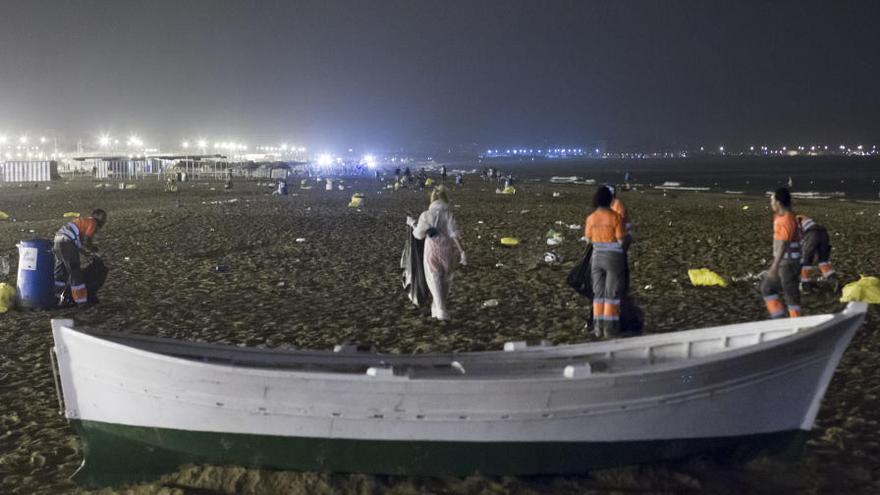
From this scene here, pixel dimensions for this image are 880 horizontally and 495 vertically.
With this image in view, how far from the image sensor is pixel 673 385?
17.0ft

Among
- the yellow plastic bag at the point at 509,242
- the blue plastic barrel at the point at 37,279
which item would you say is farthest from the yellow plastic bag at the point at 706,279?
the blue plastic barrel at the point at 37,279

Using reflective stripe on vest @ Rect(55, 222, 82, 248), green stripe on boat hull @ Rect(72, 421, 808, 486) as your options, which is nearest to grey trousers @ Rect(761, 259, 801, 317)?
green stripe on boat hull @ Rect(72, 421, 808, 486)

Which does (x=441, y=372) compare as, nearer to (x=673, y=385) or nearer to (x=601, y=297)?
→ (x=673, y=385)

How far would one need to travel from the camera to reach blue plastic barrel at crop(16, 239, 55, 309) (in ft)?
35.2

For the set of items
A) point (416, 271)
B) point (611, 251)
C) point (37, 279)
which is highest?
point (611, 251)

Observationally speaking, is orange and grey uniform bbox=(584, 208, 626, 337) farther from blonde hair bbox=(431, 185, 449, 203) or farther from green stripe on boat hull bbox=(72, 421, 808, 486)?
green stripe on boat hull bbox=(72, 421, 808, 486)

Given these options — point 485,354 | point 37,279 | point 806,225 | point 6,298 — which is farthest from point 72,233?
point 806,225

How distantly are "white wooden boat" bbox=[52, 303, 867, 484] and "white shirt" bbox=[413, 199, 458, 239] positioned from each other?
3518mm

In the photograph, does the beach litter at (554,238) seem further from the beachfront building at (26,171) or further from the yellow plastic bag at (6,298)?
the beachfront building at (26,171)

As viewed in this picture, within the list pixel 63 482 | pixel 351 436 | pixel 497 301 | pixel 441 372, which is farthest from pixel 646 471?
pixel 497 301

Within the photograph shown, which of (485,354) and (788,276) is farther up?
(788,276)

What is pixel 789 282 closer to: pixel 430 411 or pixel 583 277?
pixel 583 277

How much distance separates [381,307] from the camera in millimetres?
11070

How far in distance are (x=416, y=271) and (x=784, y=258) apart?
4.36m
